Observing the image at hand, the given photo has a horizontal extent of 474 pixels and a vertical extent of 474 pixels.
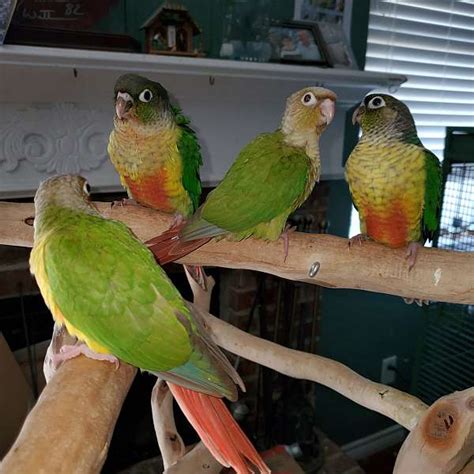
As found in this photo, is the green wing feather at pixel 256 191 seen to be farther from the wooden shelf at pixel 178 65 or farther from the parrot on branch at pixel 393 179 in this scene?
the wooden shelf at pixel 178 65

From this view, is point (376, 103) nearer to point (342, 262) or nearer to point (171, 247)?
point (342, 262)

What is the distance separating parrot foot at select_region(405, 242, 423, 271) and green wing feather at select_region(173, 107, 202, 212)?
376 millimetres

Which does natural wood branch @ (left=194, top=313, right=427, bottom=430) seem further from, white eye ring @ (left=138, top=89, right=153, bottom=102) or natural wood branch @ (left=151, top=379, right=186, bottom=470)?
white eye ring @ (left=138, top=89, right=153, bottom=102)

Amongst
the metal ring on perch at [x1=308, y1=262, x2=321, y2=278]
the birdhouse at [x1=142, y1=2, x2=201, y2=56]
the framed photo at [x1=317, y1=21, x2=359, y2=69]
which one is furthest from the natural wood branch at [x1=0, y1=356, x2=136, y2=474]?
the framed photo at [x1=317, y1=21, x2=359, y2=69]

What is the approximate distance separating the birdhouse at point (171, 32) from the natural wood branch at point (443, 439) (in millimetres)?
1036

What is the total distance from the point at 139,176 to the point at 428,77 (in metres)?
1.40

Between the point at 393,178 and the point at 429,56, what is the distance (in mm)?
1294

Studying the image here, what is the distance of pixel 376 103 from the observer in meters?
0.81

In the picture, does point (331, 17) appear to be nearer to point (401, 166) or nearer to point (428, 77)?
point (428, 77)

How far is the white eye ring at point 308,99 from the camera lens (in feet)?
2.45

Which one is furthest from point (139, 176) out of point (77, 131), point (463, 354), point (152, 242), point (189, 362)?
point (463, 354)

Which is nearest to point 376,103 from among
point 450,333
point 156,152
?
point 156,152

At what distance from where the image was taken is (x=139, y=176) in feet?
2.82

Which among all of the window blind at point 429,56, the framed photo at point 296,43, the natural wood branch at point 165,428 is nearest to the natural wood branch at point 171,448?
the natural wood branch at point 165,428
